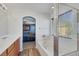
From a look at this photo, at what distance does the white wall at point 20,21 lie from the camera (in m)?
1.73

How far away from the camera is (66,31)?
1685 mm

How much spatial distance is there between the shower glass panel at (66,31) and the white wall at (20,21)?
0.71 ft

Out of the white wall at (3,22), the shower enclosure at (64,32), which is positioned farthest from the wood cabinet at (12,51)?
the shower enclosure at (64,32)

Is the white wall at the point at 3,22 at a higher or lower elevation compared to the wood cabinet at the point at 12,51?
higher

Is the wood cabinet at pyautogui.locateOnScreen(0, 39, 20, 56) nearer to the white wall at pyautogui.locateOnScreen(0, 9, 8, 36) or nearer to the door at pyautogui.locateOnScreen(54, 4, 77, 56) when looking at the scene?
the white wall at pyautogui.locateOnScreen(0, 9, 8, 36)

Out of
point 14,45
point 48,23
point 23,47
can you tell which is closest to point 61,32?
point 48,23

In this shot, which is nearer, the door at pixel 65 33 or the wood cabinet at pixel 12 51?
the wood cabinet at pixel 12 51

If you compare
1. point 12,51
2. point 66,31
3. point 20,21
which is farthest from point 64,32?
point 12,51

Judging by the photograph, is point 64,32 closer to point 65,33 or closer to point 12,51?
point 65,33

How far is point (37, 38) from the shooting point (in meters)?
1.87

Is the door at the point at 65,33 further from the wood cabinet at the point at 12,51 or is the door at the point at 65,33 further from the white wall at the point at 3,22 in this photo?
the white wall at the point at 3,22

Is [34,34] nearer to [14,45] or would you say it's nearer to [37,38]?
[37,38]

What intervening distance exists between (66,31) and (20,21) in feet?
2.21

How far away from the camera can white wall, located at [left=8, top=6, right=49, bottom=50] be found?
5.67 feet
